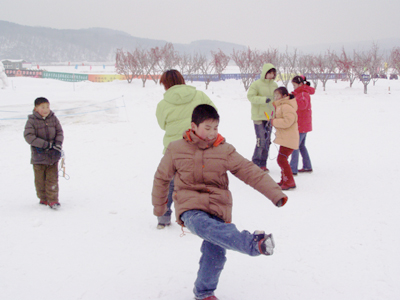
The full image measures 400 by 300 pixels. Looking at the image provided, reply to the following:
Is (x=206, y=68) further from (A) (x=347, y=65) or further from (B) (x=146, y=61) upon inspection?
(A) (x=347, y=65)

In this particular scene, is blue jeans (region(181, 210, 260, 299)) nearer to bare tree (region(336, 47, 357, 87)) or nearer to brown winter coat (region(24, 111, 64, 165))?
brown winter coat (region(24, 111, 64, 165))

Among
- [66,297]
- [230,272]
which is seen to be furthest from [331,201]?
[66,297]

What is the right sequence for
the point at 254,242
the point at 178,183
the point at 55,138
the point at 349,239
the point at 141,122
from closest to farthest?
1. the point at 254,242
2. the point at 178,183
3. the point at 349,239
4. the point at 55,138
5. the point at 141,122

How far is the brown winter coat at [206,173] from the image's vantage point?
6.97 feet

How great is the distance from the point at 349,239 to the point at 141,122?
8585 mm

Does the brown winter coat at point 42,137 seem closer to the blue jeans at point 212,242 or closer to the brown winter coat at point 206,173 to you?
the brown winter coat at point 206,173

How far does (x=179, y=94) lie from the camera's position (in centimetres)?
337

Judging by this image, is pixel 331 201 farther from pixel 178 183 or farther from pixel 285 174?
pixel 178 183

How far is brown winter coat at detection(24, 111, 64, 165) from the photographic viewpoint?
3.88m

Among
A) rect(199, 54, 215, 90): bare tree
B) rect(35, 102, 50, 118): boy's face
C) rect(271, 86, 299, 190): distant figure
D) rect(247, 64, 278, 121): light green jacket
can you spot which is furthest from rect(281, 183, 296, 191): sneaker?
rect(199, 54, 215, 90): bare tree

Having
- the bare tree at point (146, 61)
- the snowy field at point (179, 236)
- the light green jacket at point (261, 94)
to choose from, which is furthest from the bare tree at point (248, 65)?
the light green jacket at point (261, 94)

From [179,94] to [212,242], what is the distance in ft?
6.11

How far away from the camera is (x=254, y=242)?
1.79m

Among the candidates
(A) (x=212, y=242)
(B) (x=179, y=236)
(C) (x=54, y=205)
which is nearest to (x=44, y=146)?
(C) (x=54, y=205)
